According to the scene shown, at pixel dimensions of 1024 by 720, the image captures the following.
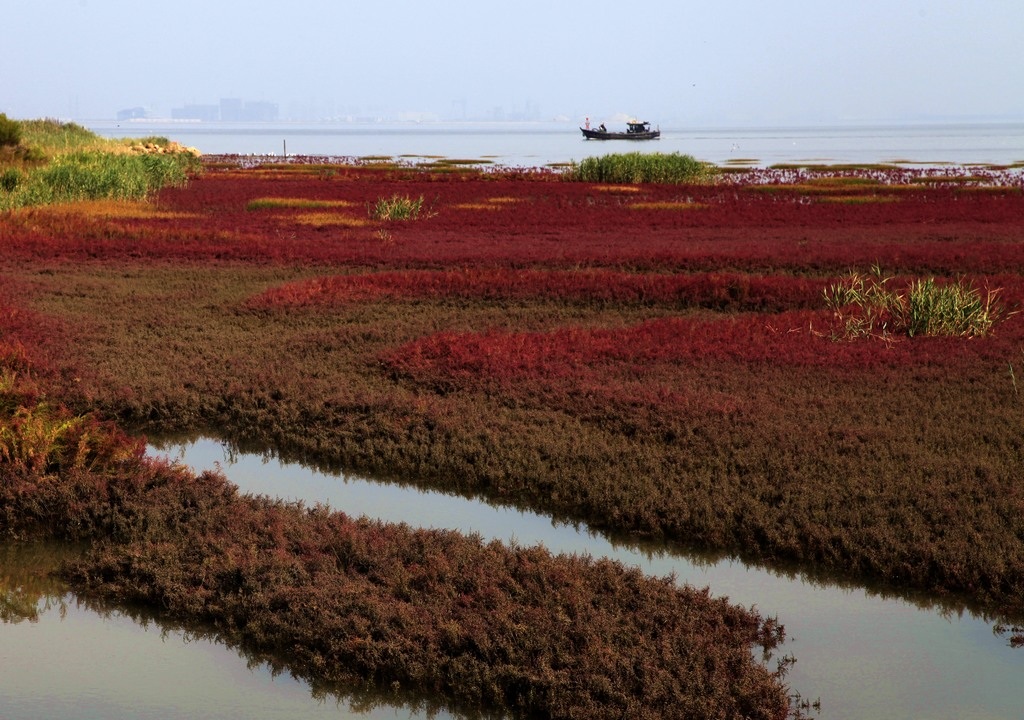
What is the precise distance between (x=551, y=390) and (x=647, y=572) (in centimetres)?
404

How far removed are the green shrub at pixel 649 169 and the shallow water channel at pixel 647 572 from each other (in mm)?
37942

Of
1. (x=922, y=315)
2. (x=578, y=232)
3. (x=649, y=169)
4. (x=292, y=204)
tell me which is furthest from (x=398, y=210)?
(x=649, y=169)

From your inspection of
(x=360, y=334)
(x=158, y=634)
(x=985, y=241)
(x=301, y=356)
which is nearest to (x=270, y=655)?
(x=158, y=634)

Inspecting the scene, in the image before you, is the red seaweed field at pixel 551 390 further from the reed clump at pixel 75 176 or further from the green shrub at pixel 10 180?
the green shrub at pixel 10 180

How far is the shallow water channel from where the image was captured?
551 cm

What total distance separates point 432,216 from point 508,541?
21.4 metres

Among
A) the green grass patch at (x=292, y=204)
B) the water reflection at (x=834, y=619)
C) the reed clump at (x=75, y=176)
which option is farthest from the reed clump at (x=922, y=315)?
the reed clump at (x=75, y=176)

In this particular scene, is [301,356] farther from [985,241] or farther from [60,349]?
[985,241]

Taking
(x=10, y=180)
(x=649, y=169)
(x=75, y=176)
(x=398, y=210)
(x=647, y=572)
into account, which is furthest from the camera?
(x=649, y=169)

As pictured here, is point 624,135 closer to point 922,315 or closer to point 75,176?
point 75,176

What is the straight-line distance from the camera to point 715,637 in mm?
5922

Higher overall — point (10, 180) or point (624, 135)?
point (624, 135)

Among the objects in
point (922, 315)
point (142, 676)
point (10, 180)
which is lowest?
point (142, 676)

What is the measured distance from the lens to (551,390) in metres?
11.1
